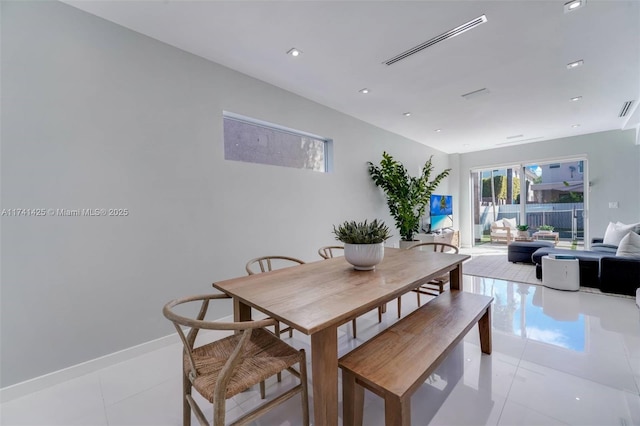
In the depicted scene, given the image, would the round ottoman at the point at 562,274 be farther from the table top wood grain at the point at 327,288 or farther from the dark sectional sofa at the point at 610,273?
the table top wood grain at the point at 327,288

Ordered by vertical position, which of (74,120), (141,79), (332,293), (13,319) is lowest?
(13,319)

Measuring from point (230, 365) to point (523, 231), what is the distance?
7.82 metres

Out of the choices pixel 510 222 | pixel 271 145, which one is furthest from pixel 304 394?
pixel 510 222

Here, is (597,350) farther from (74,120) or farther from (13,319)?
(74,120)

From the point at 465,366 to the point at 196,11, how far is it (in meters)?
3.49

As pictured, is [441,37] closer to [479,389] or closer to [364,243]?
[364,243]

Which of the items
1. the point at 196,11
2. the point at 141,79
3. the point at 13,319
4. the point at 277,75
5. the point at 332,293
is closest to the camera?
the point at 332,293

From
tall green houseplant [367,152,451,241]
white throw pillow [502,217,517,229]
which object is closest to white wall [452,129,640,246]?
white throw pillow [502,217,517,229]

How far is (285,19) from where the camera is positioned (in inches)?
83.9

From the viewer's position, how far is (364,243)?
5.80ft

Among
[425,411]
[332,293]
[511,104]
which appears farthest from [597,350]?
[511,104]

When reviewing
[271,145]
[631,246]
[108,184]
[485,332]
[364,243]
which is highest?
[271,145]

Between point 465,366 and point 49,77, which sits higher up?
point 49,77

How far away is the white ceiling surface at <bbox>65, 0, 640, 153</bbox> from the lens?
2041 millimetres
